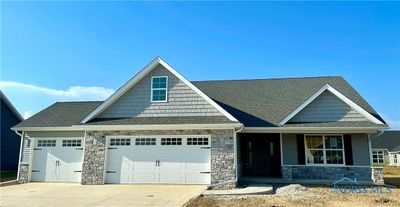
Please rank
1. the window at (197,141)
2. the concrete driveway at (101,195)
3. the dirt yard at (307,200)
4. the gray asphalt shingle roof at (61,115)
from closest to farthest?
the dirt yard at (307,200) → the concrete driveway at (101,195) → the window at (197,141) → the gray asphalt shingle roof at (61,115)

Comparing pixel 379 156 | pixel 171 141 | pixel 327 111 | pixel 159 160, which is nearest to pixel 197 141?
pixel 171 141

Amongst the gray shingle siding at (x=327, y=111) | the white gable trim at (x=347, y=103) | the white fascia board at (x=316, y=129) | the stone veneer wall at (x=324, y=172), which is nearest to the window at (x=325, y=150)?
the stone veneer wall at (x=324, y=172)

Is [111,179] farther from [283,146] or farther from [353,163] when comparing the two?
[353,163]

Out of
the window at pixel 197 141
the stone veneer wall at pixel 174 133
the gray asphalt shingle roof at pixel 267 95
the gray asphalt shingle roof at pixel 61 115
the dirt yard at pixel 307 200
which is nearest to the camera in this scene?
the dirt yard at pixel 307 200

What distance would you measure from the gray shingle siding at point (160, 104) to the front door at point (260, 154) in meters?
4.06

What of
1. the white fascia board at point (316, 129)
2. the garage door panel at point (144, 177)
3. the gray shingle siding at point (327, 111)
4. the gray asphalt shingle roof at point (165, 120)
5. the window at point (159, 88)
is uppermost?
the window at point (159, 88)

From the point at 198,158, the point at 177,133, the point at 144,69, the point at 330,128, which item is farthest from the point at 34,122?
the point at 330,128

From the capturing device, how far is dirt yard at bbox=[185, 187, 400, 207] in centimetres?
890

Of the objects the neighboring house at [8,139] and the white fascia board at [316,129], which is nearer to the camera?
the white fascia board at [316,129]

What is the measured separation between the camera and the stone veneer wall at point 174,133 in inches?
485

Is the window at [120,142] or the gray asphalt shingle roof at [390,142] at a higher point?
the gray asphalt shingle roof at [390,142]

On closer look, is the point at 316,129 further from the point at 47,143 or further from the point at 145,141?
the point at 47,143

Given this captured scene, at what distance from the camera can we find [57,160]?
14.7 metres

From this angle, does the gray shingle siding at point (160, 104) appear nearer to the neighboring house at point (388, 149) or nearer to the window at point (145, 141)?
the window at point (145, 141)
